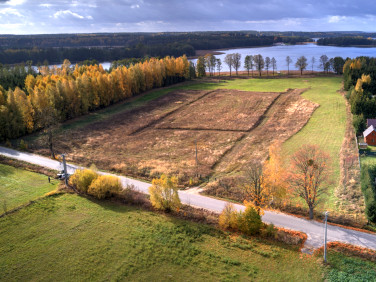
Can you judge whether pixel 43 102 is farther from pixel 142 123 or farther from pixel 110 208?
pixel 110 208

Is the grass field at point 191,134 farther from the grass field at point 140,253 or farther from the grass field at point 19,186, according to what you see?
the grass field at point 140,253

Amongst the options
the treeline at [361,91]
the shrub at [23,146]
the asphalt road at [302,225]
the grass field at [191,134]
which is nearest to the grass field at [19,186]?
the grass field at [191,134]

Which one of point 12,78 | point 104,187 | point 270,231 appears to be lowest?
point 270,231

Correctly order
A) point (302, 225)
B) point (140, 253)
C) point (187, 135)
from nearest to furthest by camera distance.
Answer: point (140, 253) → point (302, 225) → point (187, 135)

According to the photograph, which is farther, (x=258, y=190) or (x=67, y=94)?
(x=67, y=94)

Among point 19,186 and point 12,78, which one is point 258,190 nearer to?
point 19,186

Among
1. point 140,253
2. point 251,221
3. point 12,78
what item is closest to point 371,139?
point 251,221

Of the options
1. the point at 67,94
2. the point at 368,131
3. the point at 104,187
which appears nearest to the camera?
the point at 104,187
